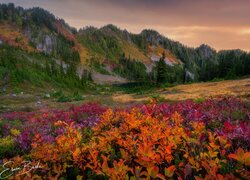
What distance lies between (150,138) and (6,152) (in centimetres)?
423

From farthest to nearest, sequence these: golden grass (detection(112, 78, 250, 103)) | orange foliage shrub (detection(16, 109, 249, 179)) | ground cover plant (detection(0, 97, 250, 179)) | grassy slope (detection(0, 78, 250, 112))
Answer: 1. grassy slope (detection(0, 78, 250, 112))
2. golden grass (detection(112, 78, 250, 103))
3. orange foliage shrub (detection(16, 109, 249, 179))
4. ground cover plant (detection(0, 97, 250, 179))

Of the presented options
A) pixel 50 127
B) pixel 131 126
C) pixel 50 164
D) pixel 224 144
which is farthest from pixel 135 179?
pixel 50 127

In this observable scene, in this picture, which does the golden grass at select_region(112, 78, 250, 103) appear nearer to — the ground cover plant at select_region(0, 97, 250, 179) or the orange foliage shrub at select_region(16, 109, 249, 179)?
the ground cover plant at select_region(0, 97, 250, 179)

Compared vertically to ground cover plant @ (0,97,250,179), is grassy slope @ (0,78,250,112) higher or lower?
lower

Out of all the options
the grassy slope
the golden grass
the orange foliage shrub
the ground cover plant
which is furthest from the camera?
the grassy slope

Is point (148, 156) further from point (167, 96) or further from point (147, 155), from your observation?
point (167, 96)

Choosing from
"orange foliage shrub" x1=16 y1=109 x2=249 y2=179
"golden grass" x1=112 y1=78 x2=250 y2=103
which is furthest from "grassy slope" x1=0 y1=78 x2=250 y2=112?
"orange foliage shrub" x1=16 y1=109 x2=249 y2=179

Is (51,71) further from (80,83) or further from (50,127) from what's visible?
(50,127)

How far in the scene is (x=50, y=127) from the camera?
10328 millimetres

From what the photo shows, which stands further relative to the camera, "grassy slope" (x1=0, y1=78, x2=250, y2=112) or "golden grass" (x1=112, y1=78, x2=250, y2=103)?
"grassy slope" (x1=0, y1=78, x2=250, y2=112)

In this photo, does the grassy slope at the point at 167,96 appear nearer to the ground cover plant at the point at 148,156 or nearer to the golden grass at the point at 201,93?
the golden grass at the point at 201,93
